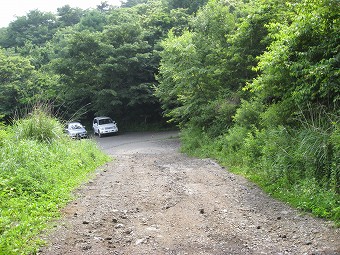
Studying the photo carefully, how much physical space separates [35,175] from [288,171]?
18.3ft

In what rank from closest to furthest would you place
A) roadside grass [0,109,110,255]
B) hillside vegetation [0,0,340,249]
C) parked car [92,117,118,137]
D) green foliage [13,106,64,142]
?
roadside grass [0,109,110,255]
hillside vegetation [0,0,340,249]
green foliage [13,106,64,142]
parked car [92,117,118,137]

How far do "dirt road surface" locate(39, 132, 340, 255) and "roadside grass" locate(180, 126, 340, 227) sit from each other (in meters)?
0.27

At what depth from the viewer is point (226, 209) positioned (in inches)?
241

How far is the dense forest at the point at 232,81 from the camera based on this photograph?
7.19 metres

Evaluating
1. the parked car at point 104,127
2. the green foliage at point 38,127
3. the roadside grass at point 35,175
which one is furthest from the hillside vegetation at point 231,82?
the parked car at point 104,127

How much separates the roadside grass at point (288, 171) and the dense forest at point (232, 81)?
0.03 meters

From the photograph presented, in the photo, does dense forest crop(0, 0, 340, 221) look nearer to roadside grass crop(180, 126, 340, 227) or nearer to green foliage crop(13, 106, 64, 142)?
roadside grass crop(180, 126, 340, 227)

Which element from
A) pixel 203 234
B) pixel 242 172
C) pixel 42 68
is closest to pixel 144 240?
pixel 203 234

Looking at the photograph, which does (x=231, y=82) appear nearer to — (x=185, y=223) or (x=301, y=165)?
(x=301, y=165)

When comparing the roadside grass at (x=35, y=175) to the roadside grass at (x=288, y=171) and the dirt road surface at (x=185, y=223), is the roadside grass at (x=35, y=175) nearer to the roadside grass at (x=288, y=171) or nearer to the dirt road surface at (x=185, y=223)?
the dirt road surface at (x=185, y=223)

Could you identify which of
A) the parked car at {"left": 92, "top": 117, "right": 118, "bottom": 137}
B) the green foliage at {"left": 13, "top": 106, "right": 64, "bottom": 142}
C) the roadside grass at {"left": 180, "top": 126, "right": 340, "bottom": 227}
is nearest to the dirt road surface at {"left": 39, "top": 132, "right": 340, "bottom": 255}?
the roadside grass at {"left": 180, "top": 126, "right": 340, "bottom": 227}

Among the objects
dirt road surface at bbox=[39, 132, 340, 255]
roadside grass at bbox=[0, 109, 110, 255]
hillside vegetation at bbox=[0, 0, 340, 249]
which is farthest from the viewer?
hillside vegetation at bbox=[0, 0, 340, 249]

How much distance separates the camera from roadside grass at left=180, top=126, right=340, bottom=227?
18.7 feet

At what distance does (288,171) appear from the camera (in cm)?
725
